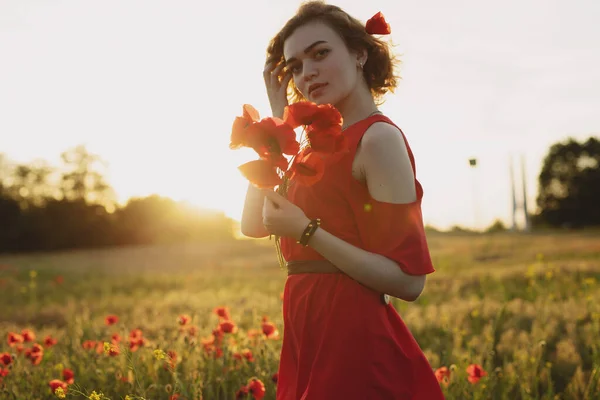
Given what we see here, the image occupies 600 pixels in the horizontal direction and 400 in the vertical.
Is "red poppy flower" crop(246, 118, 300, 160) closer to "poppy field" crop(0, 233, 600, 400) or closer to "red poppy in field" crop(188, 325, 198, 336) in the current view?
"poppy field" crop(0, 233, 600, 400)

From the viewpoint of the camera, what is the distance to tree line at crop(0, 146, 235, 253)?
4725 centimetres

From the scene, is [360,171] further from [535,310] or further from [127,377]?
[535,310]

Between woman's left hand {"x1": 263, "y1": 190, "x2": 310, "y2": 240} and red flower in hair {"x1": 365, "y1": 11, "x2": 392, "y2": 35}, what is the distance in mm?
904

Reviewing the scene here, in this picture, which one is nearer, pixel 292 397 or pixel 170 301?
pixel 292 397

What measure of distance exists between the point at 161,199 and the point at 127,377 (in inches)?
1923

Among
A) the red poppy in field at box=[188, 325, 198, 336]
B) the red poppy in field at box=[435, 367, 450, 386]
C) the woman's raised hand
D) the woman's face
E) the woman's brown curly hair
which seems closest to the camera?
the woman's face

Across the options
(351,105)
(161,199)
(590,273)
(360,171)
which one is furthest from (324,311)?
(161,199)

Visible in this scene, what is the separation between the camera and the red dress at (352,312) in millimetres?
2041

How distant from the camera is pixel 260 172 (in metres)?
1.91

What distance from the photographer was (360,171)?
2154 mm

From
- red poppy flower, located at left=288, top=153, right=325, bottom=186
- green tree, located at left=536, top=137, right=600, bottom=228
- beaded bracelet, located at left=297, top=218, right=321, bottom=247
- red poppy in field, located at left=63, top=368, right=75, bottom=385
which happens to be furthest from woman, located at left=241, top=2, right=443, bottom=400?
green tree, located at left=536, top=137, right=600, bottom=228

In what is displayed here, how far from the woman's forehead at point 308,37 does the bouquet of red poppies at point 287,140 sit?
52cm

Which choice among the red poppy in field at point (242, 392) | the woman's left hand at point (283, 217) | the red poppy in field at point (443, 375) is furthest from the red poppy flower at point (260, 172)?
the red poppy in field at point (443, 375)

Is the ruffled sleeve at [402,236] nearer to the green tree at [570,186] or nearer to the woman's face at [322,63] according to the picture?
the woman's face at [322,63]
